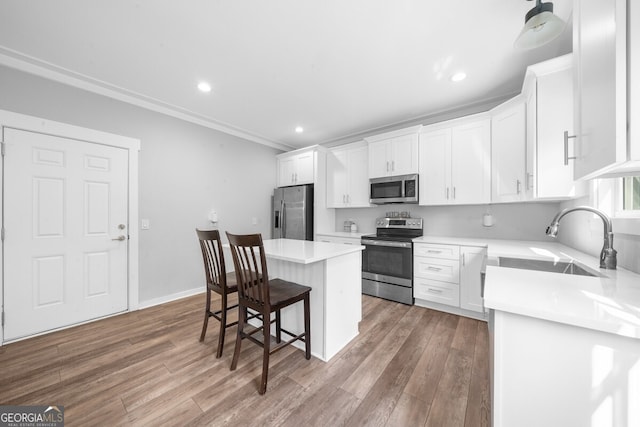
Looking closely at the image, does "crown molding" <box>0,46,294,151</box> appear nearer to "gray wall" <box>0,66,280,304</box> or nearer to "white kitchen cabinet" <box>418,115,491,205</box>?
"gray wall" <box>0,66,280,304</box>

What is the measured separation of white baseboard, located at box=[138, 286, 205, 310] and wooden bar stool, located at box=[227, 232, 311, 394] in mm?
1967

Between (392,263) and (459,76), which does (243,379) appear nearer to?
(392,263)

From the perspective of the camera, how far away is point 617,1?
0.68 metres

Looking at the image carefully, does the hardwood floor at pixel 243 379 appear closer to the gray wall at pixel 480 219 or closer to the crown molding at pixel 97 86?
the gray wall at pixel 480 219

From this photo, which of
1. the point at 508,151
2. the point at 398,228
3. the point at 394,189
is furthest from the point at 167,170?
the point at 508,151

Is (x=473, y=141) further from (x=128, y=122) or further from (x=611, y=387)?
(x=128, y=122)

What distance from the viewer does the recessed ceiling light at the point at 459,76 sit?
2.44 metres

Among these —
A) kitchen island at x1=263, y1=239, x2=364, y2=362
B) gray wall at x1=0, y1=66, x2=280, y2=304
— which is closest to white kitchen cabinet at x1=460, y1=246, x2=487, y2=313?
kitchen island at x1=263, y1=239, x2=364, y2=362

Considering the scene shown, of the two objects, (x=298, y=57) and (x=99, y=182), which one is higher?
(x=298, y=57)

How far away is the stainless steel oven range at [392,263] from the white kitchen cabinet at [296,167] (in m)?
1.60

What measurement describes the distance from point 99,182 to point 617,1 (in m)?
3.93

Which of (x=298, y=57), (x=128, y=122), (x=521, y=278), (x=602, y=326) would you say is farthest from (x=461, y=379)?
(x=128, y=122)

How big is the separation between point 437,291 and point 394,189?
1468mm

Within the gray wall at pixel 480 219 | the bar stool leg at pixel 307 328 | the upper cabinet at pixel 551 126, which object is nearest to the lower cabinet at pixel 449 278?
the gray wall at pixel 480 219
